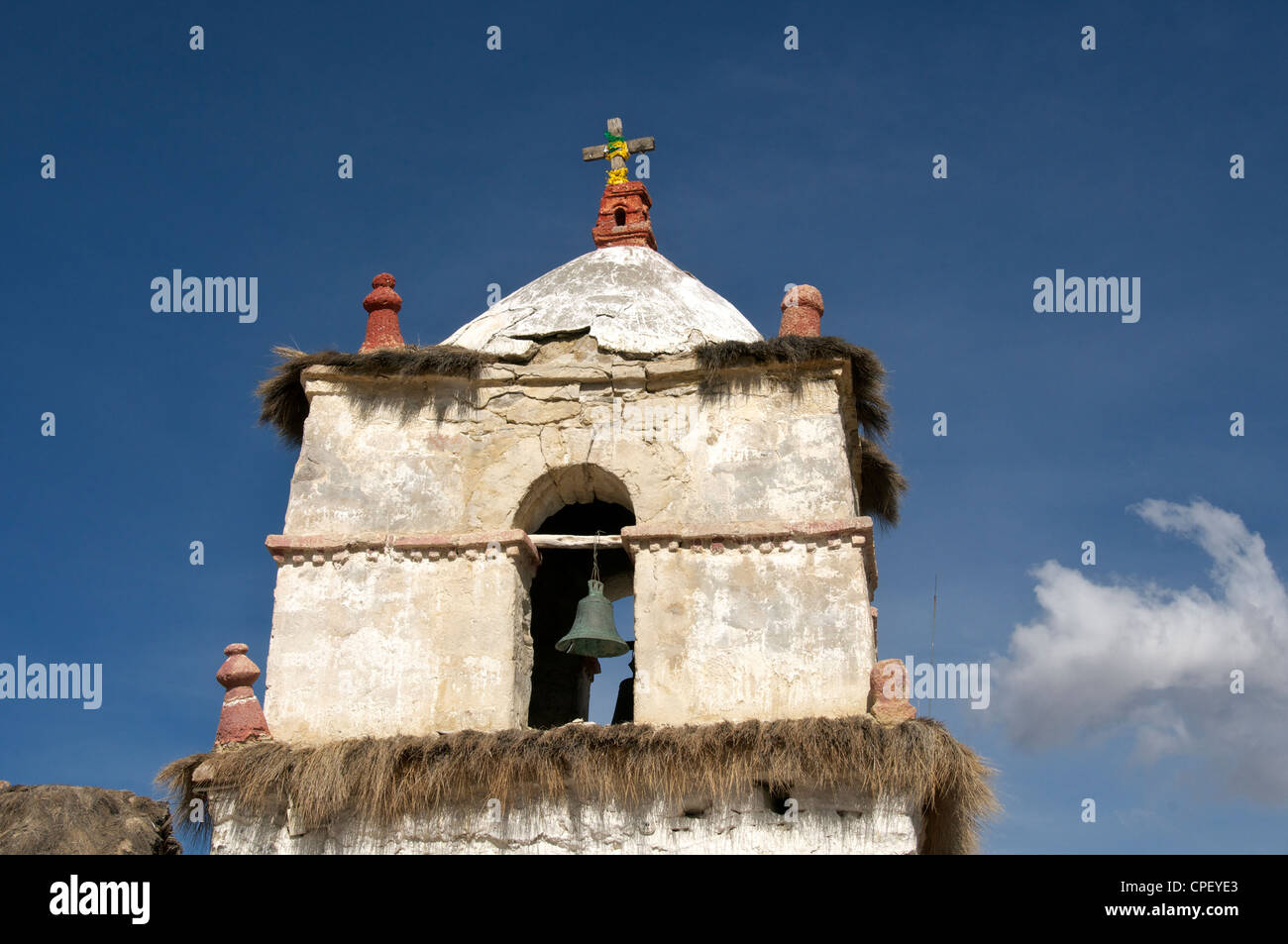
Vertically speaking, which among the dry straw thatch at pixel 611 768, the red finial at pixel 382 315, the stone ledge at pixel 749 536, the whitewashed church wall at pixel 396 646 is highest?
the red finial at pixel 382 315

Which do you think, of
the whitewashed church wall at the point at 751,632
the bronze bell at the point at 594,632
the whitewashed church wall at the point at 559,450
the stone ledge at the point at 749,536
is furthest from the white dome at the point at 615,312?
the bronze bell at the point at 594,632

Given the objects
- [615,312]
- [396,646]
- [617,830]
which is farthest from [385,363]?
[617,830]

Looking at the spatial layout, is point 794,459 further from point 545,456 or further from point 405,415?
point 405,415

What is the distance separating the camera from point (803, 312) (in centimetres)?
1247

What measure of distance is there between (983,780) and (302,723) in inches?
173

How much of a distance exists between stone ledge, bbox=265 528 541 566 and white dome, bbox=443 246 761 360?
1491 mm

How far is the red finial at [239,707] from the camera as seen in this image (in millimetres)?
Answer: 11039

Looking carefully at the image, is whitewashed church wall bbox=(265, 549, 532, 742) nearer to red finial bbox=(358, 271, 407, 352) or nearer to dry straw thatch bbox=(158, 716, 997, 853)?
dry straw thatch bbox=(158, 716, 997, 853)

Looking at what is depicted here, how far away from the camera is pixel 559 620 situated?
1459 centimetres

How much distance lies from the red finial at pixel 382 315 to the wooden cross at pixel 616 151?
2588mm

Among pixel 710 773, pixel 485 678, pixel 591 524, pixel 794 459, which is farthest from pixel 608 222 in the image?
pixel 710 773

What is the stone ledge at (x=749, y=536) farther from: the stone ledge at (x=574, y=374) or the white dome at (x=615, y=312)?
the white dome at (x=615, y=312)

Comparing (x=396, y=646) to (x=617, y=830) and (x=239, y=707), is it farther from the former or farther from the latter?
(x=617, y=830)

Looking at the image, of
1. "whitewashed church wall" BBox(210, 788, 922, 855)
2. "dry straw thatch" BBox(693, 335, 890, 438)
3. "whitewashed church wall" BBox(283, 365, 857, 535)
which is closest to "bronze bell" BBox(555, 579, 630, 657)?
"whitewashed church wall" BBox(283, 365, 857, 535)
